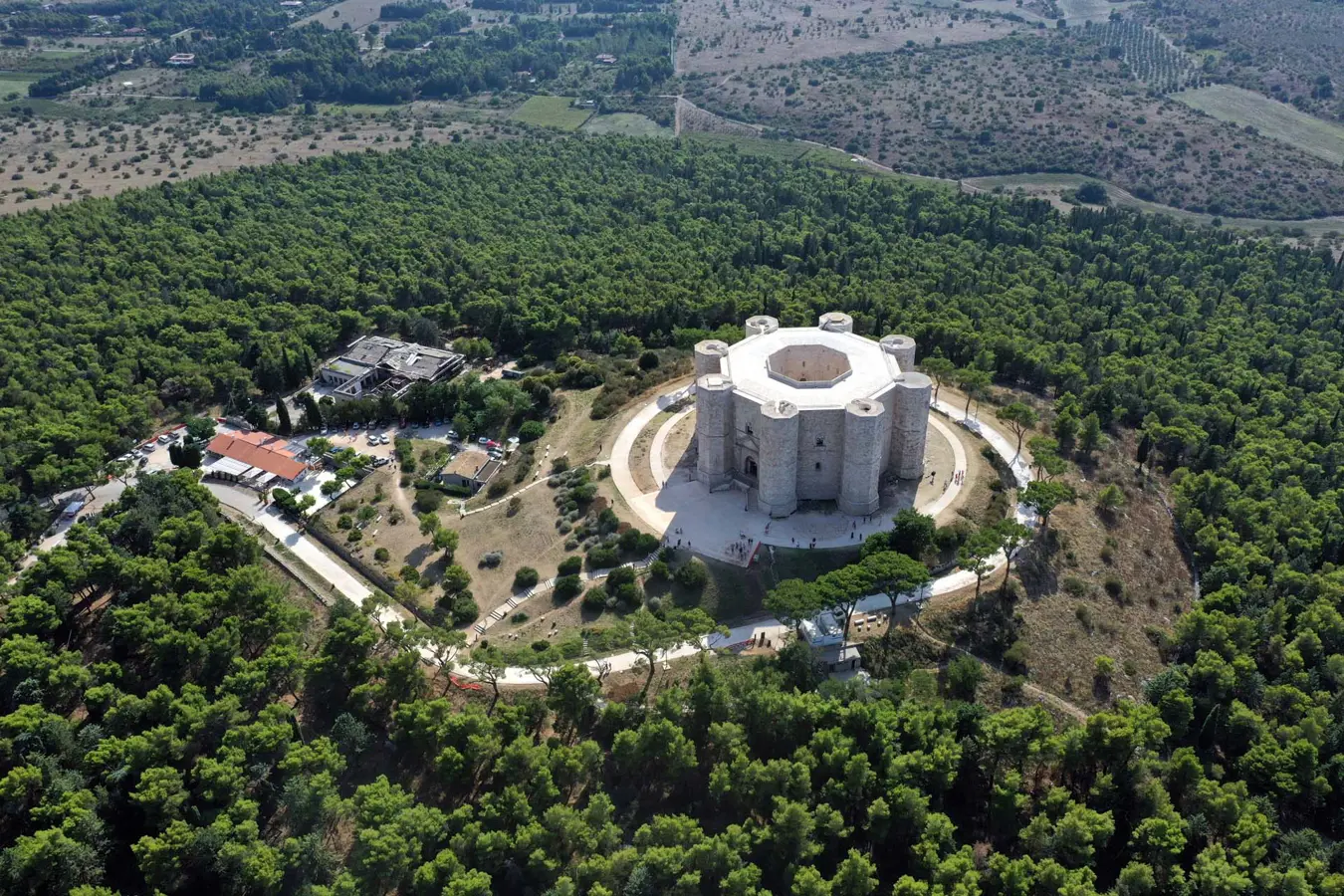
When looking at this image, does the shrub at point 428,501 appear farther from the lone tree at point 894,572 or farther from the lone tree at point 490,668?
the lone tree at point 894,572

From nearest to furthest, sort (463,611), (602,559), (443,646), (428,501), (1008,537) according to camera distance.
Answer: (443,646) < (463,611) < (1008,537) < (602,559) < (428,501)

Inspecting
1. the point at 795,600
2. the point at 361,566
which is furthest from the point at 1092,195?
the point at 361,566

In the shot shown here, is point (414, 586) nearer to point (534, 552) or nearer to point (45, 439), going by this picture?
point (534, 552)

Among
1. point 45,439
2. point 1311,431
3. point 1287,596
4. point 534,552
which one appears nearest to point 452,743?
point 534,552

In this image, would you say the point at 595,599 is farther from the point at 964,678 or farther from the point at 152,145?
the point at 152,145

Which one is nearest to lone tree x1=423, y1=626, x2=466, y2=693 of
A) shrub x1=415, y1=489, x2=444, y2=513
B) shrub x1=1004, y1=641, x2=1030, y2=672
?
shrub x1=415, y1=489, x2=444, y2=513

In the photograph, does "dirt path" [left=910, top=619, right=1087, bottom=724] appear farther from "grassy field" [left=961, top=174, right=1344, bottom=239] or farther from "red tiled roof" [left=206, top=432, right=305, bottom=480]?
"grassy field" [left=961, top=174, right=1344, bottom=239]

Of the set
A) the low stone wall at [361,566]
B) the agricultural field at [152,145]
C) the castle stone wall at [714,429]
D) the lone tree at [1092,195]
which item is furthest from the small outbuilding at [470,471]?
the lone tree at [1092,195]
